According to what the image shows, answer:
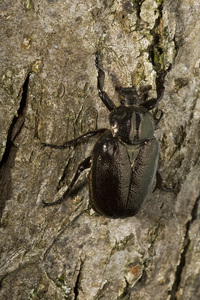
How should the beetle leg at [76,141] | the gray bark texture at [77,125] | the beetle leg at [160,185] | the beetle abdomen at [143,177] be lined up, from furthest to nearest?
the beetle leg at [160,185], the beetle abdomen at [143,177], the beetle leg at [76,141], the gray bark texture at [77,125]

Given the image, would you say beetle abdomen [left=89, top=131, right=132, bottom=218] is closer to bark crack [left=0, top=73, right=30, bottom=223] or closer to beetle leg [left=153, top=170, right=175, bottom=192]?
beetle leg [left=153, top=170, right=175, bottom=192]

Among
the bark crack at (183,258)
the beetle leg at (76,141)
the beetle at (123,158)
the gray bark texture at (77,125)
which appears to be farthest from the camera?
the bark crack at (183,258)

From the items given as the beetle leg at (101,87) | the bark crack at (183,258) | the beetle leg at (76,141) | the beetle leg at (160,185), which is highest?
the beetle leg at (101,87)

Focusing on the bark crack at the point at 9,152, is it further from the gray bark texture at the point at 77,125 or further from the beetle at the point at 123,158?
the beetle at the point at 123,158

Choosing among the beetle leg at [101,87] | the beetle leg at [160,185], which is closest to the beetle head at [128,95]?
the beetle leg at [101,87]

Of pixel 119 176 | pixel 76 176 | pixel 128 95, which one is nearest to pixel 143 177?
pixel 119 176

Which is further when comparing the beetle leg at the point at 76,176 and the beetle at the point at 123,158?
the beetle at the point at 123,158

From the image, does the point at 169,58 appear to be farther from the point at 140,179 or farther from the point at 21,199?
the point at 21,199

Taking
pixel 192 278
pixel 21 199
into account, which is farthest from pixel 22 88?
pixel 192 278
